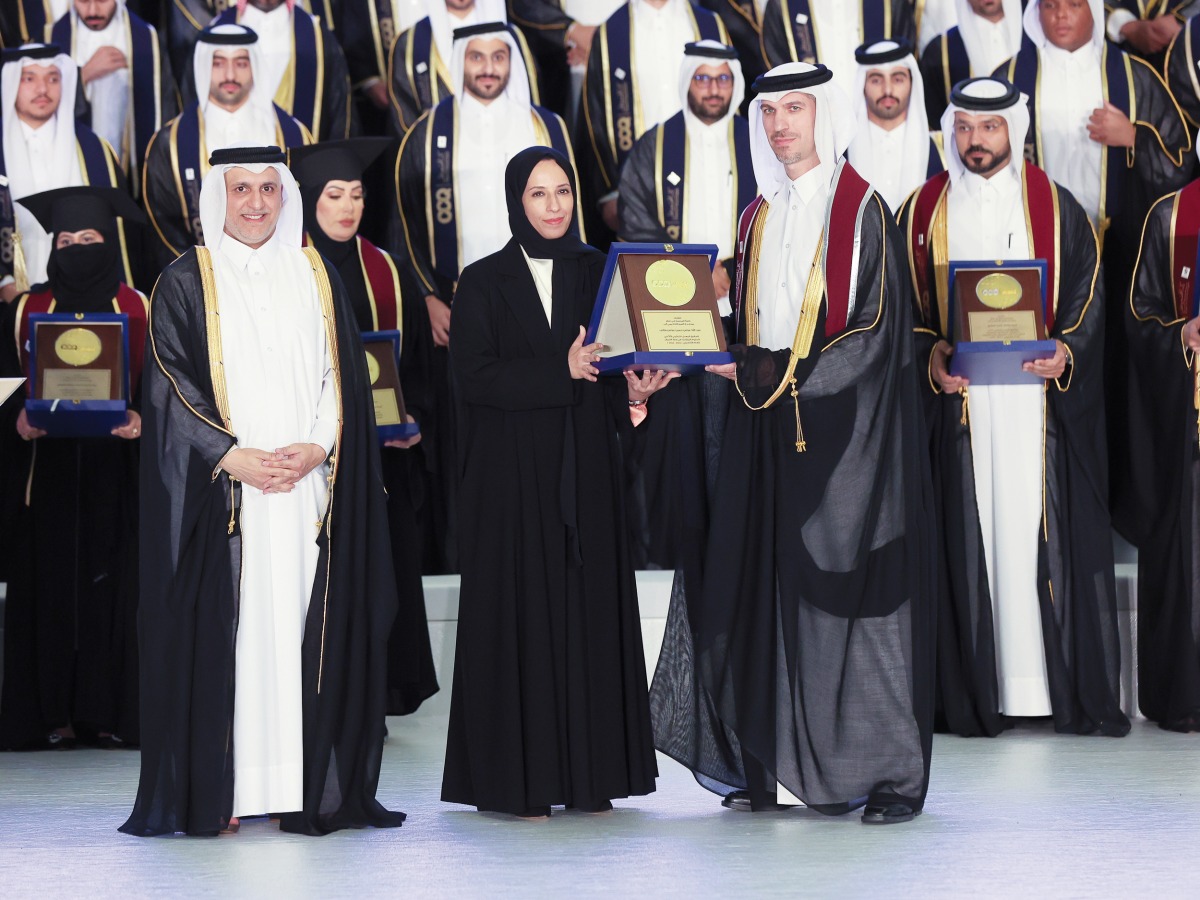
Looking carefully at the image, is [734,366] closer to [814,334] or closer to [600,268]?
[814,334]

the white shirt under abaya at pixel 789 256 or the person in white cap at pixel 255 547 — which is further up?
the white shirt under abaya at pixel 789 256

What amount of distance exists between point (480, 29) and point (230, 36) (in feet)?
3.87

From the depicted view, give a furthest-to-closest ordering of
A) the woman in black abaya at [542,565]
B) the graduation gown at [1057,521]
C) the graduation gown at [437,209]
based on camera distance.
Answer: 1. the graduation gown at [437,209]
2. the graduation gown at [1057,521]
3. the woman in black abaya at [542,565]

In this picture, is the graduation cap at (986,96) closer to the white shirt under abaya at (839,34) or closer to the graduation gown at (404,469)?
the white shirt under abaya at (839,34)

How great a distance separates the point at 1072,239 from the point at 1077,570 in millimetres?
1339

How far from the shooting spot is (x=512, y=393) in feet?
17.3

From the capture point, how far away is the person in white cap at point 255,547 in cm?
509

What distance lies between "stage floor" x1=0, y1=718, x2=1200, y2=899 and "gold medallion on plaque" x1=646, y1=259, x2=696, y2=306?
1497 millimetres

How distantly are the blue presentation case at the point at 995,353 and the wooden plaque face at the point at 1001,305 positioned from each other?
A: 21 millimetres

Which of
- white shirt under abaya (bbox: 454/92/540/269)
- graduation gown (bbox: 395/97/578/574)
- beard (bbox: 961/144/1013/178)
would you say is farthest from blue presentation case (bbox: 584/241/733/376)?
white shirt under abaya (bbox: 454/92/540/269)

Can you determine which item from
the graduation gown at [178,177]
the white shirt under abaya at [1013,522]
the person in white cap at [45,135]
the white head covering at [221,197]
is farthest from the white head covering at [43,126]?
the white shirt under abaya at [1013,522]

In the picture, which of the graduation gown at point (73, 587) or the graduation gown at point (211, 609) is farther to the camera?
the graduation gown at point (73, 587)

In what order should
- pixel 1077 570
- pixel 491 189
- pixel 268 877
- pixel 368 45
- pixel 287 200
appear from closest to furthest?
pixel 268 877 < pixel 287 200 < pixel 1077 570 < pixel 491 189 < pixel 368 45

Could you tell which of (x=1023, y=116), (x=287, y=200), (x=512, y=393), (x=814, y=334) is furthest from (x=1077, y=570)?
(x=287, y=200)
